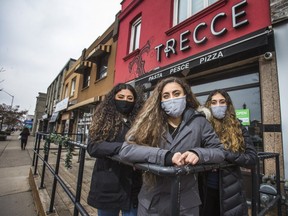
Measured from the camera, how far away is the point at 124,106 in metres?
1.88

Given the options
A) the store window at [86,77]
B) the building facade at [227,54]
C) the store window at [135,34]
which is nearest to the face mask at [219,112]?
the building facade at [227,54]

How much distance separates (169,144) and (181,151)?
107 millimetres

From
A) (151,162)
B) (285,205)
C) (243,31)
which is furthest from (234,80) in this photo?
(151,162)

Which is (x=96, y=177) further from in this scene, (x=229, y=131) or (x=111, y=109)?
(x=229, y=131)

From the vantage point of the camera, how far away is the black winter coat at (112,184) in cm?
154

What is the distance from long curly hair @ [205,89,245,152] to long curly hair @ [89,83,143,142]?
890 millimetres

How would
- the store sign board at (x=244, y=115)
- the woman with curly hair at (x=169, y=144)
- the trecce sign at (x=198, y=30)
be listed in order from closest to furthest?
the woman with curly hair at (x=169, y=144)
the store sign board at (x=244, y=115)
the trecce sign at (x=198, y=30)

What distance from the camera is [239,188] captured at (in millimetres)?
1586

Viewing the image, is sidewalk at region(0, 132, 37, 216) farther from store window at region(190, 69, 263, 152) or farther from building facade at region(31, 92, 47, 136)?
building facade at region(31, 92, 47, 136)

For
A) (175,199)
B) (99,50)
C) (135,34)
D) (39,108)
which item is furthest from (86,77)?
(39,108)

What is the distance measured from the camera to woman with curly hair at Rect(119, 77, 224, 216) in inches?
42.8

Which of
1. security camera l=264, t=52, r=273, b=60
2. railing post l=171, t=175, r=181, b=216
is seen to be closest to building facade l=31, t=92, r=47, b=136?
security camera l=264, t=52, r=273, b=60

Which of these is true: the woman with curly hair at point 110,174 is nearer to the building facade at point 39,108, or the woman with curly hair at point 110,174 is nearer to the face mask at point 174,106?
the face mask at point 174,106

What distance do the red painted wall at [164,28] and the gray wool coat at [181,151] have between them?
132 inches
